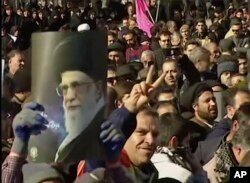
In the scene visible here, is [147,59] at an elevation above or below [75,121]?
below

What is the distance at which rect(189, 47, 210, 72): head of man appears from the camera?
9.52m

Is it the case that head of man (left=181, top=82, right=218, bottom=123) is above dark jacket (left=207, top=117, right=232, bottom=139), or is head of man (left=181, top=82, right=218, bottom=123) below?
above

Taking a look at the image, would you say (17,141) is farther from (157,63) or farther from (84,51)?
(157,63)

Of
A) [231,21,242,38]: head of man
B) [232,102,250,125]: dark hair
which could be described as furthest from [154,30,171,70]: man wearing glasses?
[232,102,250,125]: dark hair

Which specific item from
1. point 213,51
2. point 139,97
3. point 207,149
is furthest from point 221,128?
point 213,51

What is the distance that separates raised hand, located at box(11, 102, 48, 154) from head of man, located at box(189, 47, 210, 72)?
5.61 meters

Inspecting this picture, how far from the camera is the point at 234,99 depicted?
6.64m

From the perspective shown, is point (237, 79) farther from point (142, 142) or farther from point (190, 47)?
point (142, 142)

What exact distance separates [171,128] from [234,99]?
1.45 m

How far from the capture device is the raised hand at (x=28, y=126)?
3.94 meters

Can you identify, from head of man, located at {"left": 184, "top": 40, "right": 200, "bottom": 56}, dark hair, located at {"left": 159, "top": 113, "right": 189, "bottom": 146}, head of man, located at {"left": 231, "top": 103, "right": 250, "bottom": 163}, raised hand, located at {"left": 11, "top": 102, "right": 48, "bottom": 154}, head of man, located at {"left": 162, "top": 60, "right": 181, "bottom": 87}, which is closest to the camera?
raised hand, located at {"left": 11, "top": 102, "right": 48, "bottom": 154}

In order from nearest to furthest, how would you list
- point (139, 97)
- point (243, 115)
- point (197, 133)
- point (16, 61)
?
point (139, 97)
point (243, 115)
point (197, 133)
point (16, 61)

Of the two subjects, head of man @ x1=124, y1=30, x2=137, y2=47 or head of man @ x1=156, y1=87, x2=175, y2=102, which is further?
head of man @ x1=124, y1=30, x2=137, y2=47

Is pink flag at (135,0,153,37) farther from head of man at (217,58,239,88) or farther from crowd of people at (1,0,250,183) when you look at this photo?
head of man at (217,58,239,88)
